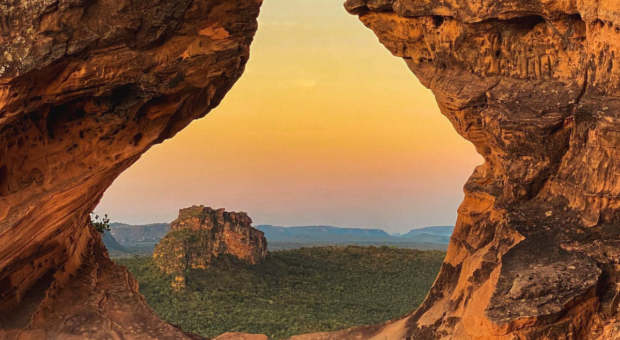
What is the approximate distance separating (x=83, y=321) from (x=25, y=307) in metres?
1.55

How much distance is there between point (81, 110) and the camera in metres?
17.0

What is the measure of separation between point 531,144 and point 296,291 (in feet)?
87.7

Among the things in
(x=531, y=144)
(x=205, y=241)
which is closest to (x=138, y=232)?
(x=205, y=241)

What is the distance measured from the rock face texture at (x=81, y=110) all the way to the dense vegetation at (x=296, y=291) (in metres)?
13.1

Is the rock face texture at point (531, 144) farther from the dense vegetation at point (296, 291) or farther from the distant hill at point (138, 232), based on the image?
the distant hill at point (138, 232)

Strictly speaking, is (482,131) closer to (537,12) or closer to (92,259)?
(537,12)

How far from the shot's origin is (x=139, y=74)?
52.4ft

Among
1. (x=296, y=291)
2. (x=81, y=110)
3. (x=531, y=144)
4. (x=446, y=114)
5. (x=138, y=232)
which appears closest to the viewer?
Result: (x=531, y=144)

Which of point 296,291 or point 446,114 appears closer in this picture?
point 446,114

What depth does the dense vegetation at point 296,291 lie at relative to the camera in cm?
3303

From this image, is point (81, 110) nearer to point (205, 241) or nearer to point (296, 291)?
point (296, 291)

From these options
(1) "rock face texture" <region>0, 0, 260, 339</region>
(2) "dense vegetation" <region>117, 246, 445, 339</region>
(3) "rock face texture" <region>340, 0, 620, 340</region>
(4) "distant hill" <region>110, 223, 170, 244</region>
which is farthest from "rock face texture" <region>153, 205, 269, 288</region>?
(4) "distant hill" <region>110, 223, 170, 244</region>

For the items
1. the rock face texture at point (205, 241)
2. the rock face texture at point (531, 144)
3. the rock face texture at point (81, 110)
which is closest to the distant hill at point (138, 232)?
the rock face texture at point (205, 241)

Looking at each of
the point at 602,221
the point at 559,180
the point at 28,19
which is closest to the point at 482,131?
the point at 559,180
